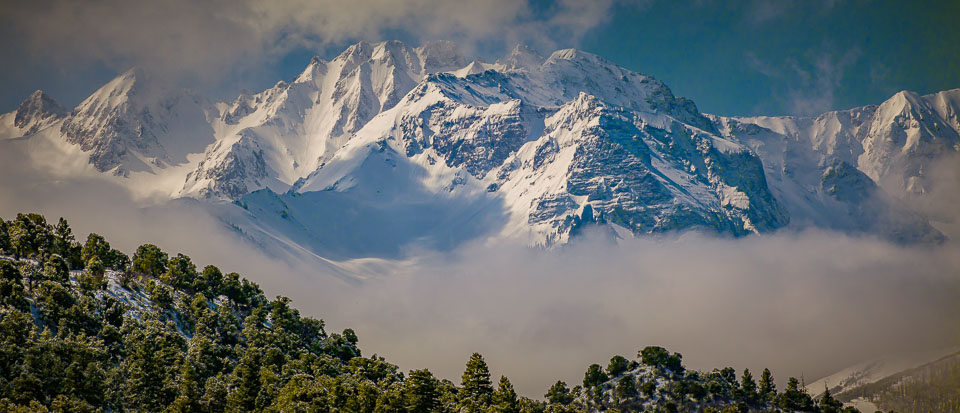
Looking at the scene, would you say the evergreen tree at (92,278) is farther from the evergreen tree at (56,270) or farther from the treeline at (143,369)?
the evergreen tree at (56,270)

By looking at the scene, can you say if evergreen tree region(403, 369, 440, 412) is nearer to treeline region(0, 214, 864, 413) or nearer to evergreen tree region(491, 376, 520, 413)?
treeline region(0, 214, 864, 413)

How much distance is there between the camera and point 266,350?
193 metres

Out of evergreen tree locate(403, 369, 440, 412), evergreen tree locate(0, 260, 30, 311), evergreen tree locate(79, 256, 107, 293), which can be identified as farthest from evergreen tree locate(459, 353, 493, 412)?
evergreen tree locate(79, 256, 107, 293)

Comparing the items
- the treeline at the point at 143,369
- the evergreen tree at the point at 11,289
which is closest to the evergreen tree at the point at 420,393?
the treeline at the point at 143,369

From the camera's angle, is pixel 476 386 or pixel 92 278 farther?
pixel 92 278

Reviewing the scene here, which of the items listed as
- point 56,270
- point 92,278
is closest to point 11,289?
point 56,270

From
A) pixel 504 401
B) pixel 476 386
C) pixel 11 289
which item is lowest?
pixel 504 401

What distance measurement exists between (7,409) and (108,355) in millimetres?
41524

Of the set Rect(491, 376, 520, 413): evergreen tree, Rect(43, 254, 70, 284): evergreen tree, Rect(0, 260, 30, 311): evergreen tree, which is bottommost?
Rect(491, 376, 520, 413): evergreen tree

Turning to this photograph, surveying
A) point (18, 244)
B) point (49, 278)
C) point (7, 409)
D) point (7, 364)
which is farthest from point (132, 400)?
point (18, 244)

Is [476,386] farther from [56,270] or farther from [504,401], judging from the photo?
[56,270]

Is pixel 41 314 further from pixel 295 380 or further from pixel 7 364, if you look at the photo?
pixel 295 380

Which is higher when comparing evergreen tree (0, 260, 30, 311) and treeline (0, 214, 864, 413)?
evergreen tree (0, 260, 30, 311)

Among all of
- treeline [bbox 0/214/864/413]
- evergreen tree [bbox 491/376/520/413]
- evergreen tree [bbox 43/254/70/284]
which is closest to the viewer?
evergreen tree [bbox 491/376/520/413]
